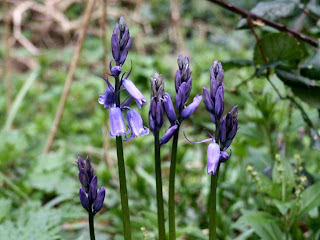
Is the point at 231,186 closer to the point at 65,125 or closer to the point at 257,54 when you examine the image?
the point at 257,54

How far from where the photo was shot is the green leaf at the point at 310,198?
1.72 meters

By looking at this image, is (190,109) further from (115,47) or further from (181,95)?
(115,47)

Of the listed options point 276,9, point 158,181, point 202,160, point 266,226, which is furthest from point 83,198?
point 202,160

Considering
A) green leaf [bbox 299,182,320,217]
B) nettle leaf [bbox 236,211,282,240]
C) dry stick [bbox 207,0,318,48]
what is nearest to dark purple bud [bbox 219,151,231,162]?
nettle leaf [bbox 236,211,282,240]

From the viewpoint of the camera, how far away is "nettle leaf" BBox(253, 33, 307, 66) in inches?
72.6

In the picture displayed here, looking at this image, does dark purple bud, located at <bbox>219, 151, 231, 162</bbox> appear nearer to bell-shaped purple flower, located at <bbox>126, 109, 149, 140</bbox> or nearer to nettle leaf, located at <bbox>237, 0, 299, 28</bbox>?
bell-shaped purple flower, located at <bbox>126, 109, 149, 140</bbox>

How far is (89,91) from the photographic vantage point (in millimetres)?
4980

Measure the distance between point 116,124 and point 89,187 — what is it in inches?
8.0

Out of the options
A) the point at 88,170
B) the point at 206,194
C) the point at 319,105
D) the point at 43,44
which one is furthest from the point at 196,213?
the point at 43,44

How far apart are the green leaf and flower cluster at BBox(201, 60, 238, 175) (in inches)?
29.2

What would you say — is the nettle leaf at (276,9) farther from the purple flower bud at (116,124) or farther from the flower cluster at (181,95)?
the purple flower bud at (116,124)

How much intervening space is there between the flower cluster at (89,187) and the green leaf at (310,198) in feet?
3.07

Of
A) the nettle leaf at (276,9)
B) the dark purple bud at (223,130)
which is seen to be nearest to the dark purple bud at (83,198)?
the dark purple bud at (223,130)

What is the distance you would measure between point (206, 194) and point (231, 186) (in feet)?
0.67
